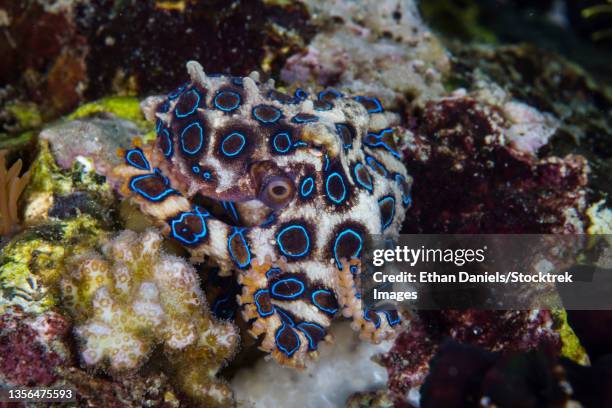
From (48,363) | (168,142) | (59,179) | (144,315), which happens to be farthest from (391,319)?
(59,179)

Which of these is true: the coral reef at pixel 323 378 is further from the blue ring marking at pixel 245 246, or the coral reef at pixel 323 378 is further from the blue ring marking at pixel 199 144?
the blue ring marking at pixel 199 144

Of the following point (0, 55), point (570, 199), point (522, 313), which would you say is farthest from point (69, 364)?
point (0, 55)

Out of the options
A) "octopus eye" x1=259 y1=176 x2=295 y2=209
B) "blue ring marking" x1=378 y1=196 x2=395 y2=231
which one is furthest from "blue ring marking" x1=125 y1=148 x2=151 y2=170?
"blue ring marking" x1=378 y1=196 x2=395 y2=231

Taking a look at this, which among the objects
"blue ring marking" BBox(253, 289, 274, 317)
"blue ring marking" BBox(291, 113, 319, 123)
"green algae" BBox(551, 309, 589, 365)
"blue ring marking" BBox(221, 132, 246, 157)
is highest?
"blue ring marking" BBox(291, 113, 319, 123)

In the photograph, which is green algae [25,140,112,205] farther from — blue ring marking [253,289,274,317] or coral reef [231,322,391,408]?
coral reef [231,322,391,408]

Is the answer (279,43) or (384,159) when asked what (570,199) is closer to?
(384,159)

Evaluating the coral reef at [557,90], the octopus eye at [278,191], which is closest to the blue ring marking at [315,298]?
the octopus eye at [278,191]
